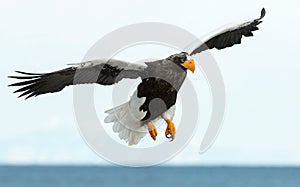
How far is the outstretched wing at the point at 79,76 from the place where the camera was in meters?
10.2

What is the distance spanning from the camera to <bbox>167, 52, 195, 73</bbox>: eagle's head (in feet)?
32.9

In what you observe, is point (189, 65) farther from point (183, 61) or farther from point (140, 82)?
point (140, 82)

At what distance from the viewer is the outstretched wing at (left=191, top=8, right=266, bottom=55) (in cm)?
1095

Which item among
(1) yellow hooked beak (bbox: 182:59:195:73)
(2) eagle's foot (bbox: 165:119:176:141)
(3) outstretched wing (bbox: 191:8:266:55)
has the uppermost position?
(3) outstretched wing (bbox: 191:8:266:55)

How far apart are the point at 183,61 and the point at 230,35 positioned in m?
1.49

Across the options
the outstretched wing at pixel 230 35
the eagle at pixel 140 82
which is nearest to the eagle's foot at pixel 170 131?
the eagle at pixel 140 82

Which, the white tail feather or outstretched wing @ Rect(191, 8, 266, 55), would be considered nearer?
the white tail feather

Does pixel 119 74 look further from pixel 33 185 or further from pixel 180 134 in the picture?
pixel 33 185

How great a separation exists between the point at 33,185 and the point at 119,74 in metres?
59.1

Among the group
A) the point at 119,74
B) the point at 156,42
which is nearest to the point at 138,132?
the point at 119,74

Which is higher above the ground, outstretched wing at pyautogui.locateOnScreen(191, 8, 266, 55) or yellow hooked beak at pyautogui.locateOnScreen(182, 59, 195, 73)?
outstretched wing at pyautogui.locateOnScreen(191, 8, 266, 55)

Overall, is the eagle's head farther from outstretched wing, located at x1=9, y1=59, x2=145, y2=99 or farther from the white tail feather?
the white tail feather

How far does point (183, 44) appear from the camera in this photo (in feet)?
34.1

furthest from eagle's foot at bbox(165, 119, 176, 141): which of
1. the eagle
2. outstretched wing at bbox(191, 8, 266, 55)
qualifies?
outstretched wing at bbox(191, 8, 266, 55)
